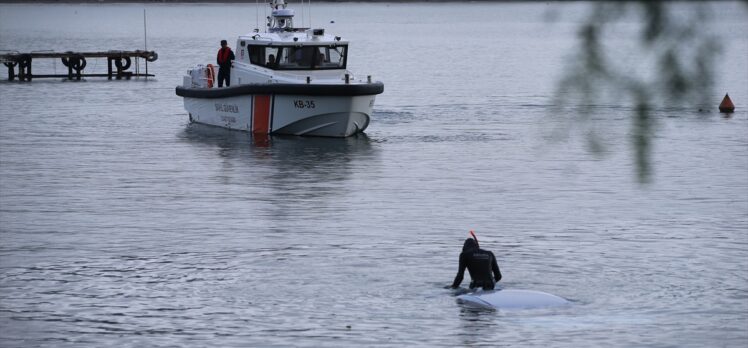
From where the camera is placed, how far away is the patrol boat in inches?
1560

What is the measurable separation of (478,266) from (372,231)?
740cm

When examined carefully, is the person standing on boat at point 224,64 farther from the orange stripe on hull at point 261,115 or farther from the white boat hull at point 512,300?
the white boat hull at point 512,300

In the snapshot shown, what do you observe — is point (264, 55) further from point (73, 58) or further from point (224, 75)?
point (73, 58)

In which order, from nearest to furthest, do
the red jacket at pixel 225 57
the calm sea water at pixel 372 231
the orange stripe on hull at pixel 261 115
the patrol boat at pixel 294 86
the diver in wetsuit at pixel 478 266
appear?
the calm sea water at pixel 372 231
the diver in wetsuit at pixel 478 266
the patrol boat at pixel 294 86
the orange stripe on hull at pixel 261 115
the red jacket at pixel 225 57

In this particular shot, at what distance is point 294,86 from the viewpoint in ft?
129

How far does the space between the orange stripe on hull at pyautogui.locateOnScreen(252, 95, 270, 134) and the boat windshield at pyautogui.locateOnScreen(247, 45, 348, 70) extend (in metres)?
1.19

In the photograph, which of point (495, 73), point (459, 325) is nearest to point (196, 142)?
point (459, 325)

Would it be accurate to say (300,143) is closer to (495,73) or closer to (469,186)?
(469,186)

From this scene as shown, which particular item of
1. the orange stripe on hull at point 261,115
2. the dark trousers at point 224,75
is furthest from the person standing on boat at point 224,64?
the orange stripe on hull at point 261,115

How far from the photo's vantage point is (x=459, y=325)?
1862 centimetres

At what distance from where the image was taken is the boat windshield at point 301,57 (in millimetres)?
40719

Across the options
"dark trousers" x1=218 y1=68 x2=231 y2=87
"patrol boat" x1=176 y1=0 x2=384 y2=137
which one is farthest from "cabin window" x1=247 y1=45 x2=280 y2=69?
"dark trousers" x1=218 y1=68 x2=231 y2=87

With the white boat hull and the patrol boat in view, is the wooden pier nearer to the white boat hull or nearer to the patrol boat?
the patrol boat

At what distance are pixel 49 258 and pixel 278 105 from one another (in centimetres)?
1818
